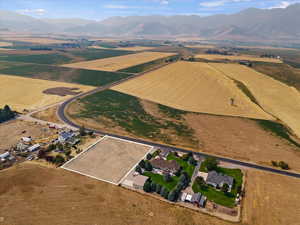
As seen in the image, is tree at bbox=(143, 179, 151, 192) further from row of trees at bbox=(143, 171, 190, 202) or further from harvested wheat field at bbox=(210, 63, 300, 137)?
harvested wheat field at bbox=(210, 63, 300, 137)

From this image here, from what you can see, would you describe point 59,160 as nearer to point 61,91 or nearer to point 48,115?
point 48,115

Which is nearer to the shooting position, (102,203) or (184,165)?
(102,203)

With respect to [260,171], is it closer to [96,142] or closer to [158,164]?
[158,164]

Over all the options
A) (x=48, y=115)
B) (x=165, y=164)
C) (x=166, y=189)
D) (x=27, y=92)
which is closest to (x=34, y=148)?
(x=48, y=115)

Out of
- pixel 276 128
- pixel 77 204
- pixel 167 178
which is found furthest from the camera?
pixel 276 128

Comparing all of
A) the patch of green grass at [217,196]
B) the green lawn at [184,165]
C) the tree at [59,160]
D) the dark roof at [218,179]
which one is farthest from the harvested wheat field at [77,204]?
the green lawn at [184,165]

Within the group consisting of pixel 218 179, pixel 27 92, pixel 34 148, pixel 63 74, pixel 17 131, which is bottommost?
pixel 218 179

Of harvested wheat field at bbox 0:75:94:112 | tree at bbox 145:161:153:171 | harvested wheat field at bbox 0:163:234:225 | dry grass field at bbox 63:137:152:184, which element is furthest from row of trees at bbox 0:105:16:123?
tree at bbox 145:161:153:171
